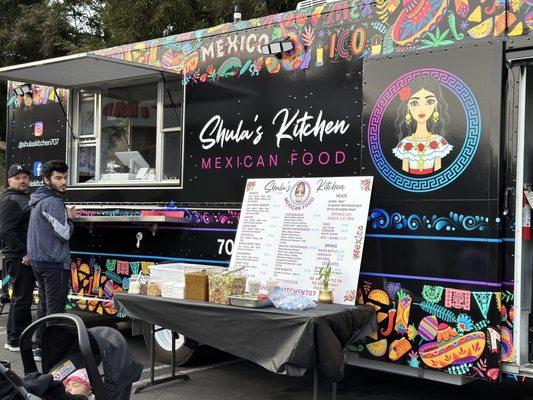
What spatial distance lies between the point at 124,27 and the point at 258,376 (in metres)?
9.42

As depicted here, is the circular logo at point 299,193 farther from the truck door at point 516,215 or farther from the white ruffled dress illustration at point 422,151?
the truck door at point 516,215

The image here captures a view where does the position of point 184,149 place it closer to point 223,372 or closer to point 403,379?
point 223,372

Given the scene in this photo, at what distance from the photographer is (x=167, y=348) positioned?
247 inches

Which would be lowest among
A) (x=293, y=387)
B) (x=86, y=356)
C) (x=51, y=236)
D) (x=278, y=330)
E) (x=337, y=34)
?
(x=293, y=387)

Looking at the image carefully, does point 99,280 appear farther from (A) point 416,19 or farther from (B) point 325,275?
(A) point 416,19

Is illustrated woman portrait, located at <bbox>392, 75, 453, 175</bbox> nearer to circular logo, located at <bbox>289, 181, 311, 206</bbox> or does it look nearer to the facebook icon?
circular logo, located at <bbox>289, 181, 311, 206</bbox>

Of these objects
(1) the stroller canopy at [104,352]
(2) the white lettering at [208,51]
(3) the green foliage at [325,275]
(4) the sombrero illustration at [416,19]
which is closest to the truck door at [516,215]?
(4) the sombrero illustration at [416,19]

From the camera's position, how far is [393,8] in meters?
4.66

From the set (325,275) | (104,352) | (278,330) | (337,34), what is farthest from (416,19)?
(104,352)

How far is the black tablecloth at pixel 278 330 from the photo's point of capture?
4117mm

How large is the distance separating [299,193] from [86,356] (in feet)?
8.36

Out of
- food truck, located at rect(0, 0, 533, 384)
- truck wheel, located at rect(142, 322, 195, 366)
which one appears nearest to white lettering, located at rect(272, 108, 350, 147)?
food truck, located at rect(0, 0, 533, 384)

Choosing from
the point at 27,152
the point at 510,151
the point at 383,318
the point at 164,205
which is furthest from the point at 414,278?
the point at 27,152

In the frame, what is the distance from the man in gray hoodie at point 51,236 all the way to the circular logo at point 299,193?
2146mm
